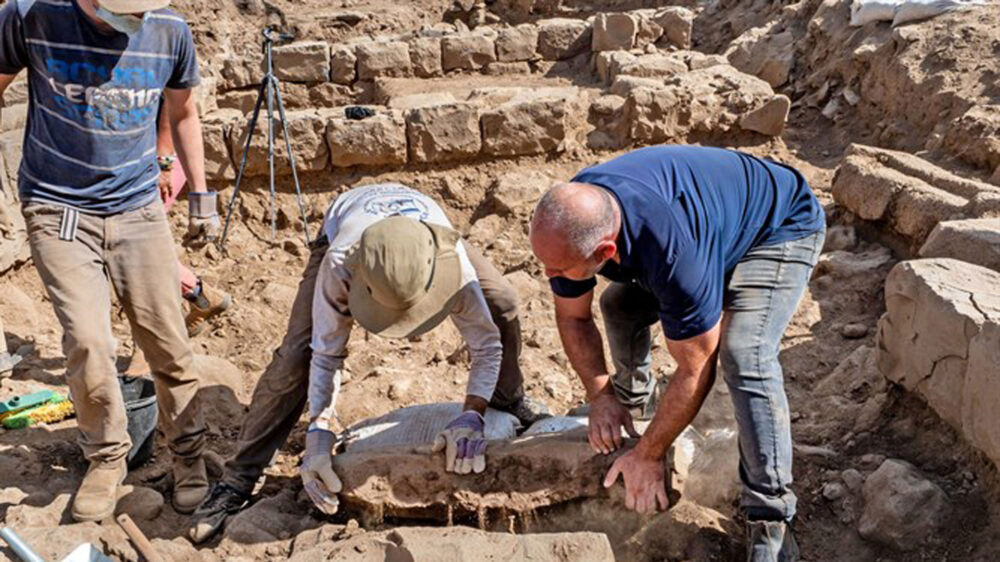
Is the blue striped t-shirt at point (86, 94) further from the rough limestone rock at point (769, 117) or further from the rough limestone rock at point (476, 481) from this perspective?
the rough limestone rock at point (769, 117)

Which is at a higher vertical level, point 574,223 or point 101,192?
point 574,223

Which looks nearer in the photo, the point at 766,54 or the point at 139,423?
the point at 139,423

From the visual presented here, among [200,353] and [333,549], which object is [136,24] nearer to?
[333,549]

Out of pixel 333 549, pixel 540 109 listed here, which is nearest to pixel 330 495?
pixel 333 549

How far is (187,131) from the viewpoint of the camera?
370cm

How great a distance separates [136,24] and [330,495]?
1814 mm

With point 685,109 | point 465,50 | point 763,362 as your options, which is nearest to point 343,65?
point 465,50

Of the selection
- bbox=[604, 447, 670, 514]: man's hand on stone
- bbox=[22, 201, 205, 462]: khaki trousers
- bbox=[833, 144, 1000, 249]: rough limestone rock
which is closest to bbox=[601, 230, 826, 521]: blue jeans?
bbox=[604, 447, 670, 514]: man's hand on stone

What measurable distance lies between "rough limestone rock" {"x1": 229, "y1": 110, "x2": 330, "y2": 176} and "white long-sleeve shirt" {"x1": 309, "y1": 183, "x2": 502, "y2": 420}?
281 centimetres

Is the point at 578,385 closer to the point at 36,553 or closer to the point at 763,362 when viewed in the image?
the point at 763,362

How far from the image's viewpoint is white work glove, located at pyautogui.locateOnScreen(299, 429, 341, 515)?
129 inches

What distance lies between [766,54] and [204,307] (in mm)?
5788

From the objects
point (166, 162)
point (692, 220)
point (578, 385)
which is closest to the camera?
point (692, 220)

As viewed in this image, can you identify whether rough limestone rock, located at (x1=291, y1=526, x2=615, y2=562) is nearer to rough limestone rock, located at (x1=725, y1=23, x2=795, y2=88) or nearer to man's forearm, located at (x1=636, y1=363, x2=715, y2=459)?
man's forearm, located at (x1=636, y1=363, x2=715, y2=459)
